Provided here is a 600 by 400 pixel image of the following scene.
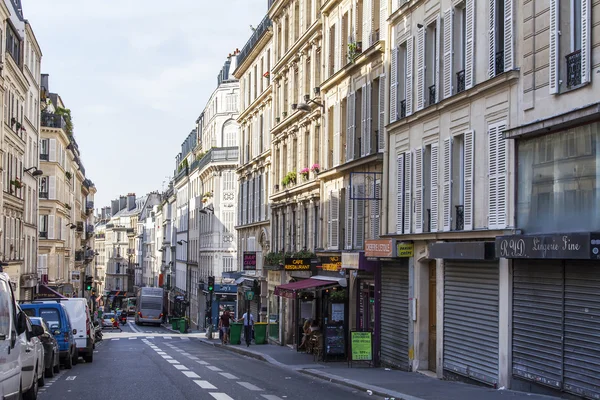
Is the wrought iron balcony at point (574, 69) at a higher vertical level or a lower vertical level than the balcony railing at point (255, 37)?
lower

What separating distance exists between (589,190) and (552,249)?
1095mm

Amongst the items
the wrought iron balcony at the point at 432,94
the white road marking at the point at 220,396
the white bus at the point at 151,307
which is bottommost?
the white bus at the point at 151,307

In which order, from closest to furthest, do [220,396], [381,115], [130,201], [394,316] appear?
[220,396] < [394,316] < [381,115] < [130,201]

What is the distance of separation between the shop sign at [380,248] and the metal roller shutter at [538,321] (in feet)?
22.6

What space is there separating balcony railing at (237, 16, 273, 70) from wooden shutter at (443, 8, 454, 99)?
1094 inches

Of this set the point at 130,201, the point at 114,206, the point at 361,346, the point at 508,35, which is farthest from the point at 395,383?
the point at 114,206

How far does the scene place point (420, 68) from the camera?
2389cm

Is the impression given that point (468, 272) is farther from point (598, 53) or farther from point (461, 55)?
point (598, 53)

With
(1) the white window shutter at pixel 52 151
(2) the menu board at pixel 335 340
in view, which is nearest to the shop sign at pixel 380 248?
(2) the menu board at pixel 335 340

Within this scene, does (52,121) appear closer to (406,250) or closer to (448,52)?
(406,250)

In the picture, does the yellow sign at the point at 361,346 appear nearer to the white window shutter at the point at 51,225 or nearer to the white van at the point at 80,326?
the white van at the point at 80,326

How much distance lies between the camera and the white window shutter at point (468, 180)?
2027 centimetres

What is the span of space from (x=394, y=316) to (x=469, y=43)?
329 inches

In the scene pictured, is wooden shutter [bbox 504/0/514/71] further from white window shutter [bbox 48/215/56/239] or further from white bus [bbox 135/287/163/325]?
white bus [bbox 135/287/163/325]
